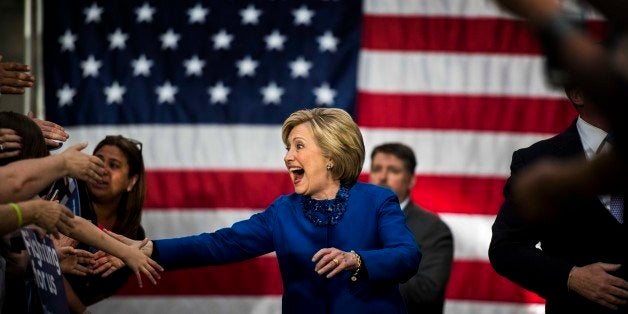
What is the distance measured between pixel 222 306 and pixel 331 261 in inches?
103

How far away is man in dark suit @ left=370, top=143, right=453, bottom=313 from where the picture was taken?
4.50 m

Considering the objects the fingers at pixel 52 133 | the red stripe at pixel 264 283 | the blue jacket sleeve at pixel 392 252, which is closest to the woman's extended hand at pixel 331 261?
the blue jacket sleeve at pixel 392 252

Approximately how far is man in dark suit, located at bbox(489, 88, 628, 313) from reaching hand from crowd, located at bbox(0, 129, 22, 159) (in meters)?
1.50

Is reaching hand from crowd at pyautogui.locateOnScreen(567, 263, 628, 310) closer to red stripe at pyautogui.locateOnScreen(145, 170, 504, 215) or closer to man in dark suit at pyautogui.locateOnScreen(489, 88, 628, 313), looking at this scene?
man in dark suit at pyautogui.locateOnScreen(489, 88, 628, 313)

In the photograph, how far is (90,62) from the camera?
549 centimetres

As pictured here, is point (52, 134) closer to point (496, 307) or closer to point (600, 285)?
point (600, 285)

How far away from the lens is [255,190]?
213 inches

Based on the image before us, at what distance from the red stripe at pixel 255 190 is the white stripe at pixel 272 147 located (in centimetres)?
4

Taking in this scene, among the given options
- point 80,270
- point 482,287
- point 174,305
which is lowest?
point 174,305

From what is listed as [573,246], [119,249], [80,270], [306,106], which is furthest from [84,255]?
[306,106]

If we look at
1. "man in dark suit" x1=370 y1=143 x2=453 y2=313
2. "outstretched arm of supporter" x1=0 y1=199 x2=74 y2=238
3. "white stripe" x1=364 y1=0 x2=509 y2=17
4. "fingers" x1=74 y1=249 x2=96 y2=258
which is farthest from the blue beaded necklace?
"white stripe" x1=364 y1=0 x2=509 y2=17

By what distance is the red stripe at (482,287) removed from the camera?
536 cm

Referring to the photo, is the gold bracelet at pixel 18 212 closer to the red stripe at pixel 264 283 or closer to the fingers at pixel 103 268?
the fingers at pixel 103 268

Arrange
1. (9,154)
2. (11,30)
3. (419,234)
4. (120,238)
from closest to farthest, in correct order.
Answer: (9,154)
(120,238)
(419,234)
(11,30)
